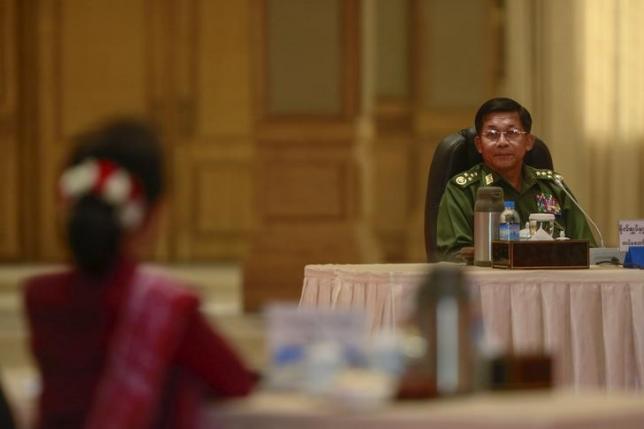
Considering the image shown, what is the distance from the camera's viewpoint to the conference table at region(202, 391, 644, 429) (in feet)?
6.63

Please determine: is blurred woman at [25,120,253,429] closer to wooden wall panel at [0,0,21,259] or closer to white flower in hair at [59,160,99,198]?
white flower in hair at [59,160,99,198]

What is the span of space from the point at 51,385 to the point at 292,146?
6.46 m

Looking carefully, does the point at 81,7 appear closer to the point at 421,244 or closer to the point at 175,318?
the point at 421,244

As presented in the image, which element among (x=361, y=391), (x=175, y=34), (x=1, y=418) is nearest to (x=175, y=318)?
(x=361, y=391)

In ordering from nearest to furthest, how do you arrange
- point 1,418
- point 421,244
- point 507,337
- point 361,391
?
point 361,391, point 1,418, point 507,337, point 421,244

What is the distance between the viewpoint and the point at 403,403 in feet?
6.94

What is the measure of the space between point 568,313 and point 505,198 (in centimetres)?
79

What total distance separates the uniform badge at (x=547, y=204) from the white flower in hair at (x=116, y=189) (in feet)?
9.16

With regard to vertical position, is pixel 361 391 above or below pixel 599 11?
below

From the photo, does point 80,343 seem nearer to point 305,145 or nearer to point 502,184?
point 502,184

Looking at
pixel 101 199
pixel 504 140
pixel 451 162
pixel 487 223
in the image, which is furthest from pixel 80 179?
pixel 451 162

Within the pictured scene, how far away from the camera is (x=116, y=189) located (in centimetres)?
208

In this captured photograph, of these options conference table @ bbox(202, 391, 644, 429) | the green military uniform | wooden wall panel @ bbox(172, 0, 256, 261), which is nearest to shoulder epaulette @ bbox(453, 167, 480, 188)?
the green military uniform

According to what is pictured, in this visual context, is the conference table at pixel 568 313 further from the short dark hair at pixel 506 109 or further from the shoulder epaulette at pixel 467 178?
the short dark hair at pixel 506 109
